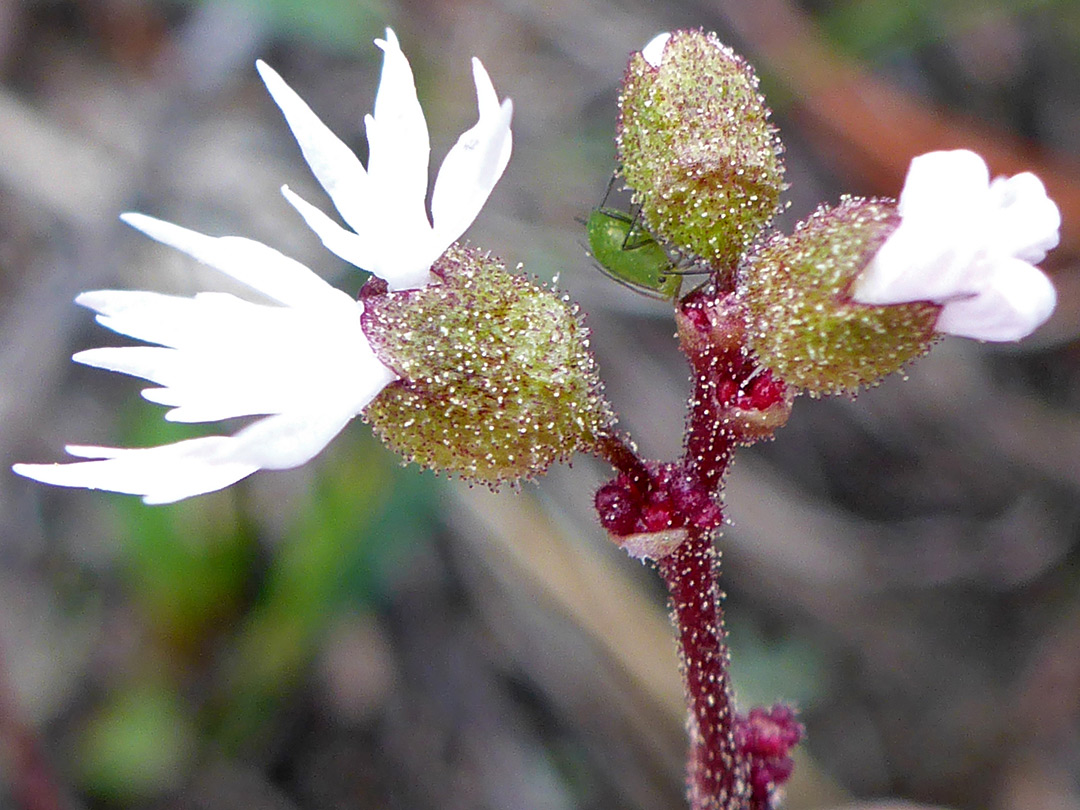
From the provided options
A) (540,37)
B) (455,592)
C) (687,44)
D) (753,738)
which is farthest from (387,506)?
(540,37)


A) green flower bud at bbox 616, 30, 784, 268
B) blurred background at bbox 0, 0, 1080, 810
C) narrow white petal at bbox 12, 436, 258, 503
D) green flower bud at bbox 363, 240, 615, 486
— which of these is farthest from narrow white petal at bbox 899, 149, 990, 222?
blurred background at bbox 0, 0, 1080, 810

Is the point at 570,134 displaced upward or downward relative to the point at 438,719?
upward

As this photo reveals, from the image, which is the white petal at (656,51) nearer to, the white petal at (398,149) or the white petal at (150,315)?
the white petal at (398,149)

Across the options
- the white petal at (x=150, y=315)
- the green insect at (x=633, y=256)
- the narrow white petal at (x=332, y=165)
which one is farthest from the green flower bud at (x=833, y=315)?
the white petal at (x=150, y=315)

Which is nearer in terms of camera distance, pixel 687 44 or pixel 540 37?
pixel 687 44

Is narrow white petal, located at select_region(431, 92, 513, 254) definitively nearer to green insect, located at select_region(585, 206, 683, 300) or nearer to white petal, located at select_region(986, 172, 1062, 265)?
green insect, located at select_region(585, 206, 683, 300)

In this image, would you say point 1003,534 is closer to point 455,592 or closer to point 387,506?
point 455,592
